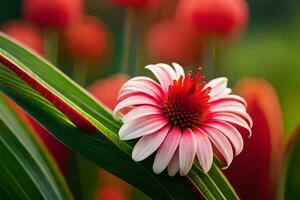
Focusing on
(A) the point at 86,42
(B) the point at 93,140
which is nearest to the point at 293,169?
(B) the point at 93,140

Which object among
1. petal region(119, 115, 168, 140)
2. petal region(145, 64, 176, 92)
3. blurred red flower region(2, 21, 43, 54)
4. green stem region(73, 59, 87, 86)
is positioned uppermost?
petal region(145, 64, 176, 92)

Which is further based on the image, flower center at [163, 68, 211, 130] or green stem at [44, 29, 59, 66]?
green stem at [44, 29, 59, 66]

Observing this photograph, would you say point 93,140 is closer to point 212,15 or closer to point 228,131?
point 228,131

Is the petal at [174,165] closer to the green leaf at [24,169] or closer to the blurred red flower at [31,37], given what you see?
the green leaf at [24,169]

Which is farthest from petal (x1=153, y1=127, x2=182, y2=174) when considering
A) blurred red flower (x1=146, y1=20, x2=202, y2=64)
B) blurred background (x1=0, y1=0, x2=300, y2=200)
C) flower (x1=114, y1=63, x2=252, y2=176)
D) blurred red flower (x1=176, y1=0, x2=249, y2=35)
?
blurred red flower (x1=146, y1=20, x2=202, y2=64)

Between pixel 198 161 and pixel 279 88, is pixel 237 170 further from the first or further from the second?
pixel 279 88

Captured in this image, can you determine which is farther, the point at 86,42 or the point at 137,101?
the point at 86,42

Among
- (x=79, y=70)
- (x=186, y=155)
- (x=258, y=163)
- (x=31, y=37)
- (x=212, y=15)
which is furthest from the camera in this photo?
(x=79, y=70)

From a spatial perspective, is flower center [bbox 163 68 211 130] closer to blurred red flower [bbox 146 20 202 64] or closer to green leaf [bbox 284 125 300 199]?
green leaf [bbox 284 125 300 199]
